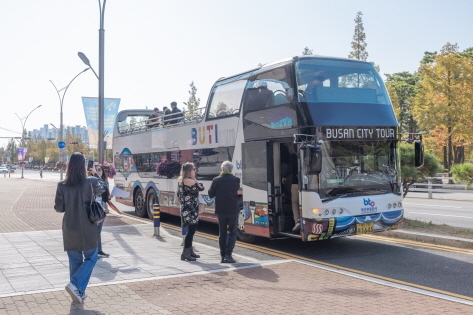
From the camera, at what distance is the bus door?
10.7m

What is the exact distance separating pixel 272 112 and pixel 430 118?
33.3 m

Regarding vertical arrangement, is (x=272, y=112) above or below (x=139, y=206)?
above

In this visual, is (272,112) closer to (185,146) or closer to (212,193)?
(212,193)

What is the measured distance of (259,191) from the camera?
1096cm

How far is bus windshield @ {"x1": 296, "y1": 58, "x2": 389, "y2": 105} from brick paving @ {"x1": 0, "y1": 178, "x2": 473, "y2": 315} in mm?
3186

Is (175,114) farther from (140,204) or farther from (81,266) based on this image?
(81,266)

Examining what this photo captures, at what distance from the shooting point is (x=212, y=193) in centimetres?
952

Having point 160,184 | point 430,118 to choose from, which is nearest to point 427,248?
point 160,184

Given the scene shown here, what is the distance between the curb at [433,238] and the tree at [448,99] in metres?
30.4

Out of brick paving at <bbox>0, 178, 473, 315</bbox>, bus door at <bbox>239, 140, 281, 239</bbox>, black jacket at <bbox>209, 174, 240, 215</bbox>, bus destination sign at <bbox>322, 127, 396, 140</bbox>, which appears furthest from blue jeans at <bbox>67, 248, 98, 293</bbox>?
bus destination sign at <bbox>322, 127, 396, 140</bbox>

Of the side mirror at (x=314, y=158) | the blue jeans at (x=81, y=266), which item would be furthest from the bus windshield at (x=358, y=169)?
the blue jeans at (x=81, y=266)

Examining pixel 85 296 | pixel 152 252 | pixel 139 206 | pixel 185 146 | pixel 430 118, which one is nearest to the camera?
pixel 85 296

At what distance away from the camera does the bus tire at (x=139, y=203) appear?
17750 millimetres

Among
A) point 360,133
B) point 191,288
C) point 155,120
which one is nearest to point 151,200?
point 155,120
